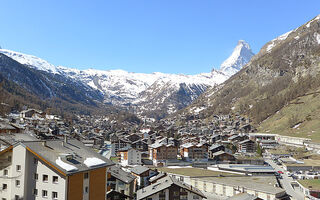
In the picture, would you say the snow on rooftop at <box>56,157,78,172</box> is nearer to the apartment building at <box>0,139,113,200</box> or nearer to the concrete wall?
the apartment building at <box>0,139,113,200</box>

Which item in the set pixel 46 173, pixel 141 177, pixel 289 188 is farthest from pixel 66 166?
pixel 289 188

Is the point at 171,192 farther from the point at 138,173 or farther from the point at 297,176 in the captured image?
the point at 297,176

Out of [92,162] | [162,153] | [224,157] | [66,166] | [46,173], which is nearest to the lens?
[66,166]

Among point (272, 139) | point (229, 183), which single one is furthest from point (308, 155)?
point (229, 183)

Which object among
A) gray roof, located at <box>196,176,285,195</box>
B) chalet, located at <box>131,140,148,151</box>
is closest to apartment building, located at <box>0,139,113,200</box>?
gray roof, located at <box>196,176,285,195</box>

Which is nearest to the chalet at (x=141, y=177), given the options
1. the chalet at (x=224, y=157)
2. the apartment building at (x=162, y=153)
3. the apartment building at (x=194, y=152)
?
the apartment building at (x=162, y=153)

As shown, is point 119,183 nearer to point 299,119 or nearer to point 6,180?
point 6,180
